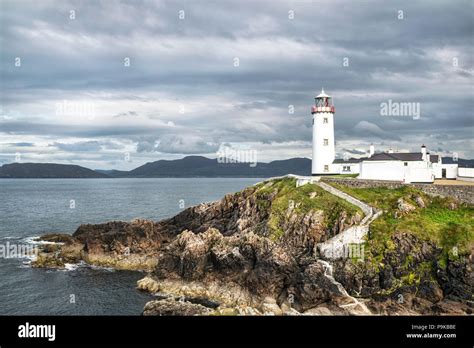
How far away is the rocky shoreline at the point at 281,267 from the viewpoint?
1474 inches

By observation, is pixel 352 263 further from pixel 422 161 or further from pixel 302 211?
pixel 422 161

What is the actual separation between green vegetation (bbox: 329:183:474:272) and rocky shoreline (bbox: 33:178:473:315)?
850 mm

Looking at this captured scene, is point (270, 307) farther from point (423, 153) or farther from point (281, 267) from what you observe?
point (423, 153)

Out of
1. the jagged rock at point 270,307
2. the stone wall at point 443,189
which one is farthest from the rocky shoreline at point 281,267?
the stone wall at point 443,189

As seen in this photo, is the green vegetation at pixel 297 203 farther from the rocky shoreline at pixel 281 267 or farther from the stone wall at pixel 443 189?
the stone wall at pixel 443 189

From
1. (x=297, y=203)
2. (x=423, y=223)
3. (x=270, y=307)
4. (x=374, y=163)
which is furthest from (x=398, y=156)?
(x=270, y=307)

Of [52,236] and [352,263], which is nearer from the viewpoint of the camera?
[352,263]

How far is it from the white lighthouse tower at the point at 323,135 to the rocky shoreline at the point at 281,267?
1211 cm

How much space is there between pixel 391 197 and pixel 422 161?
1202cm

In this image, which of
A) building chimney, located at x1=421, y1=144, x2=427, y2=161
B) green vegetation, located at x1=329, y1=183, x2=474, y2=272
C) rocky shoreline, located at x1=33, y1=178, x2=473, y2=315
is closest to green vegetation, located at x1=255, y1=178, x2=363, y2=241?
rocky shoreline, located at x1=33, y1=178, x2=473, y2=315

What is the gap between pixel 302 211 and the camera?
51.9m

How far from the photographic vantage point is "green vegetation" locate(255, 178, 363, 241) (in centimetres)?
4981
